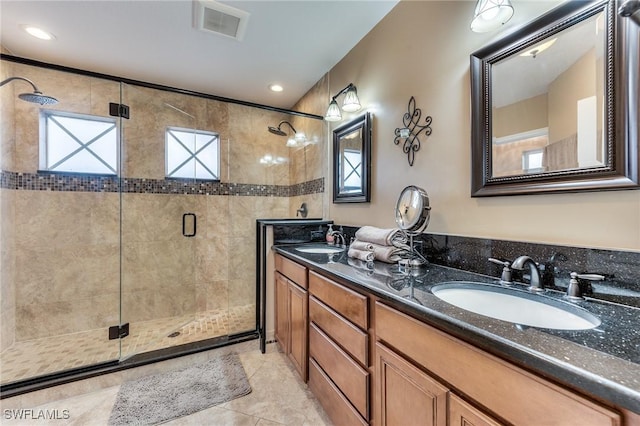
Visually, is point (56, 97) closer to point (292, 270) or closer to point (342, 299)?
point (292, 270)

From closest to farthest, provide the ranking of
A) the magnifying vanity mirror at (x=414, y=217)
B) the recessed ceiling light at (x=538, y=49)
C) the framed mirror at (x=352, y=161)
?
1. the recessed ceiling light at (x=538, y=49)
2. the magnifying vanity mirror at (x=414, y=217)
3. the framed mirror at (x=352, y=161)

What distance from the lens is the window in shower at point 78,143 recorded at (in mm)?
2326

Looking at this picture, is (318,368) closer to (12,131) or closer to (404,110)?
(404,110)

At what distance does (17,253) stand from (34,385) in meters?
1.19

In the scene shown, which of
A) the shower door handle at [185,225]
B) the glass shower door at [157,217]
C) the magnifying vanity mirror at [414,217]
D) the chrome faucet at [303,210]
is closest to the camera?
the magnifying vanity mirror at [414,217]

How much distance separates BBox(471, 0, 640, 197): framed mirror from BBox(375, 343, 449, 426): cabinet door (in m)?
0.81

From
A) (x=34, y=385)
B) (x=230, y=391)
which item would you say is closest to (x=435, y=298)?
(x=230, y=391)

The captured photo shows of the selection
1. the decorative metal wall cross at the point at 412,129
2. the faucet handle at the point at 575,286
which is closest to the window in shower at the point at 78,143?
the decorative metal wall cross at the point at 412,129

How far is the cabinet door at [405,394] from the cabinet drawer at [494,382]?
4 centimetres

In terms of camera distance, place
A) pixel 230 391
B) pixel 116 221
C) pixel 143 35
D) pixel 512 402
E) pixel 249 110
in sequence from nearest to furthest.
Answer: pixel 512 402 → pixel 230 391 → pixel 143 35 → pixel 116 221 → pixel 249 110

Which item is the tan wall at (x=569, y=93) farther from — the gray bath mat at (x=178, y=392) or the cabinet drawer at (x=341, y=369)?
the gray bath mat at (x=178, y=392)

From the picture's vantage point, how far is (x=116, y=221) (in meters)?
2.53

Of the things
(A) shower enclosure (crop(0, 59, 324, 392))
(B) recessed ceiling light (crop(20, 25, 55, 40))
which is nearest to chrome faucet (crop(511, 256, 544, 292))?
(A) shower enclosure (crop(0, 59, 324, 392))

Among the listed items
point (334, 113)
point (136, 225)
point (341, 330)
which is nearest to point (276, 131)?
point (334, 113)
